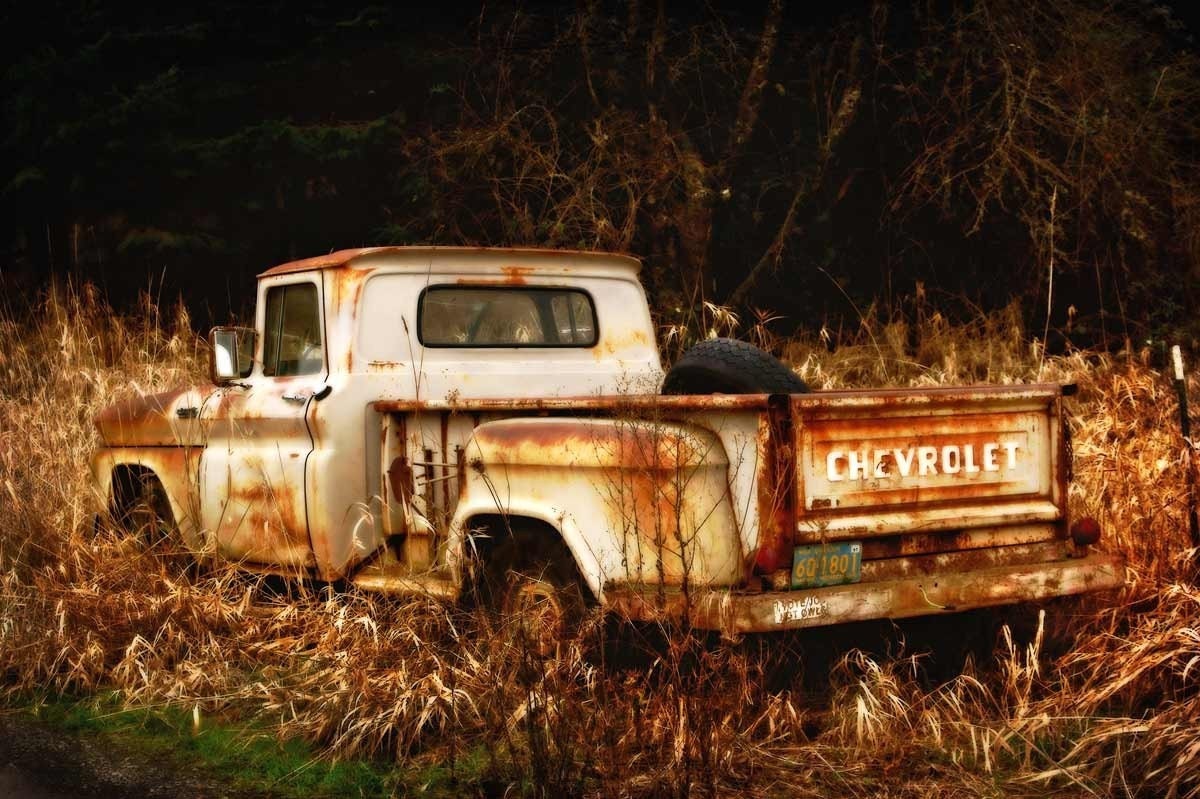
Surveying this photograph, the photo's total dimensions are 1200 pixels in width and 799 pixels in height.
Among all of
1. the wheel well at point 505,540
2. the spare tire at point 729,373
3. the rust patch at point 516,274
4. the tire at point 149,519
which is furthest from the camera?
the tire at point 149,519

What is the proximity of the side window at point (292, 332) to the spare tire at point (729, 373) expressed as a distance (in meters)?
1.72

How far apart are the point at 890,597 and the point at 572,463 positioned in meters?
1.12

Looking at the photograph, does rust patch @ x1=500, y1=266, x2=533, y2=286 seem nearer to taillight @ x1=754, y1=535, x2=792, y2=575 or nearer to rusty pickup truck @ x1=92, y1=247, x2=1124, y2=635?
rusty pickup truck @ x1=92, y1=247, x2=1124, y2=635

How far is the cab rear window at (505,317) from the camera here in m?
6.15

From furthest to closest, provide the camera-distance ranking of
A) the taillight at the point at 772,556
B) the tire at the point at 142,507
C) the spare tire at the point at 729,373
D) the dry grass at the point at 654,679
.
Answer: the tire at the point at 142,507
the spare tire at the point at 729,373
the taillight at the point at 772,556
the dry grass at the point at 654,679

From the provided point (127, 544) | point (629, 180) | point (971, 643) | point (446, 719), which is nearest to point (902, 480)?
point (971, 643)

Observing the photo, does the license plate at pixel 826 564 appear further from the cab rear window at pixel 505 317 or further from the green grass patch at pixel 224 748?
the cab rear window at pixel 505 317

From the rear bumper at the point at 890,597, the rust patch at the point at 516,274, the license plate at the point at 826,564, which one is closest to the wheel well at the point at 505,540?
the rear bumper at the point at 890,597

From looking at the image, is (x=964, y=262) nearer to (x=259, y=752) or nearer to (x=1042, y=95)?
(x=1042, y=95)

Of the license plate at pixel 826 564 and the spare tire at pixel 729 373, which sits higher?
the spare tire at pixel 729 373

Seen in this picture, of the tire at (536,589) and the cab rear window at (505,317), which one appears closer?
the tire at (536,589)

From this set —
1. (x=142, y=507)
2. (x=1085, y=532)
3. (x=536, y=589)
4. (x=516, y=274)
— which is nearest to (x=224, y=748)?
(x=536, y=589)

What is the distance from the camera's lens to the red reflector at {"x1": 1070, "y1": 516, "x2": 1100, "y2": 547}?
5004 millimetres

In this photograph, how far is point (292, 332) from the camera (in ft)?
20.7
